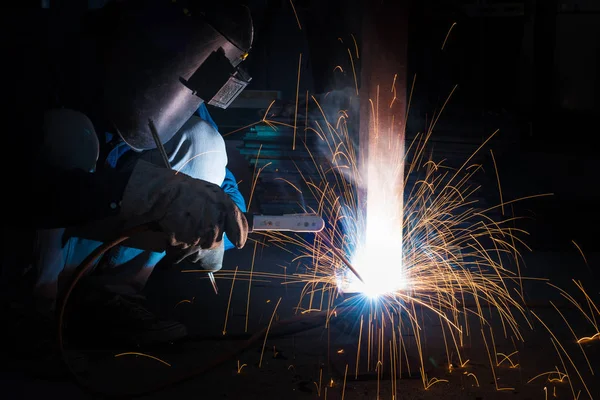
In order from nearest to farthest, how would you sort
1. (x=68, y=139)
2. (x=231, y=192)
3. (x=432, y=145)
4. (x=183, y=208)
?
(x=183, y=208) < (x=68, y=139) < (x=231, y=192) < (x=432, y=145)

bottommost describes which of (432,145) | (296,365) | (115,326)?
(296,365)

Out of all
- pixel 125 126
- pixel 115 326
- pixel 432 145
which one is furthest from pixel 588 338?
pixel 432 145

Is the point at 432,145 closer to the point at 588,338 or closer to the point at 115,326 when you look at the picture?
the point at 588,338

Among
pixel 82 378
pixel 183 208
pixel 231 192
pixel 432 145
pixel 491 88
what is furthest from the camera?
pixel 491 88

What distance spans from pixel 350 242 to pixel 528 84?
6.72 meters

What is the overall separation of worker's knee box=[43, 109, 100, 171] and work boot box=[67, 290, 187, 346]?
19.0 inches

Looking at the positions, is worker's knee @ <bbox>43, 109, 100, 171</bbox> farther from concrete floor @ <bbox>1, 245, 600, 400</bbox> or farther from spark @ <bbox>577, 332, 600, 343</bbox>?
spark @ <bbox>577, 332, 600, 343</bbox>

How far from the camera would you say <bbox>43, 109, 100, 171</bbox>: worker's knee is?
76.7 inches

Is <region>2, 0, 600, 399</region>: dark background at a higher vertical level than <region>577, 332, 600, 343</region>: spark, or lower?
higher

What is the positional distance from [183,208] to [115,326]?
66cm

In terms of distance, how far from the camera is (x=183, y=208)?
1.74 m

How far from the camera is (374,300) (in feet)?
7.00

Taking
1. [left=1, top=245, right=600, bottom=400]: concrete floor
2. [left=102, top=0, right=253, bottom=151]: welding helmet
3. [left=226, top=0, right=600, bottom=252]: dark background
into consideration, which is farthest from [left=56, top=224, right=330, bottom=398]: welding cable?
[left=226, top=0, right=600, bottom=252]: dark background

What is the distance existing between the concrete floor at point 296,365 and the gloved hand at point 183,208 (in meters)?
0.42
